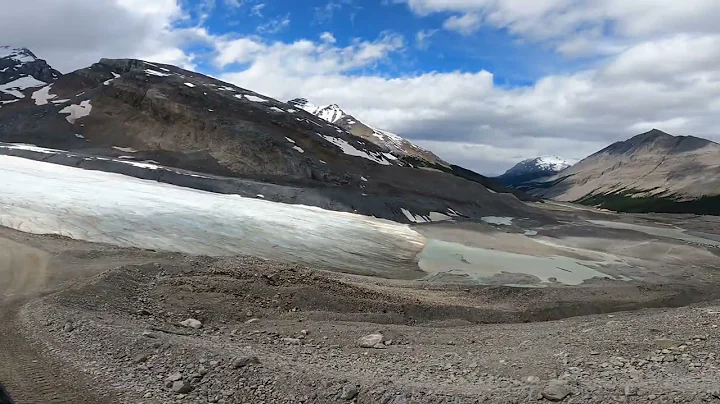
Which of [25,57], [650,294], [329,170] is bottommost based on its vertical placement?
[650,294]

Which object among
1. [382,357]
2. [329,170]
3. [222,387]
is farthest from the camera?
[329,170]

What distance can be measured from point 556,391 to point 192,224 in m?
29.3

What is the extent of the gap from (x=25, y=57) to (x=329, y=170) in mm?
165884

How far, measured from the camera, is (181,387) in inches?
372

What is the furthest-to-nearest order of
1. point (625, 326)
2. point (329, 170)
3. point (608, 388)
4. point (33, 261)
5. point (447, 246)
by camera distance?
point (329, 170), point (447, 246), point (33, 261), point (625, 326), point (608, 388)

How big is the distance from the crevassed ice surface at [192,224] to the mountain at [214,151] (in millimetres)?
9014

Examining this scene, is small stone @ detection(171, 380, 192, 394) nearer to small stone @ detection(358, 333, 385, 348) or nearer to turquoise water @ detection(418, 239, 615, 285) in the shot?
small stone @ detection(358, 333, 385, 348)

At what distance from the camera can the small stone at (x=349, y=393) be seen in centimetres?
916

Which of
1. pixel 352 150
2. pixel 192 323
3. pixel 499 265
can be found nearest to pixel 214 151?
pixel 352 150

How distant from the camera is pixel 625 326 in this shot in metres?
13.0

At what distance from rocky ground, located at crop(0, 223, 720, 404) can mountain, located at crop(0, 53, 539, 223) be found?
3603 centimetres

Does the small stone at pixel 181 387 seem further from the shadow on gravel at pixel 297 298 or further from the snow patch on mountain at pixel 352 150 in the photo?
the snow patch on mountain at pixel 352 150

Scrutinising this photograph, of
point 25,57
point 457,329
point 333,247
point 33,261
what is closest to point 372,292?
point 457,329

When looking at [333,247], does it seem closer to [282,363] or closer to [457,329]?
[457,329]
